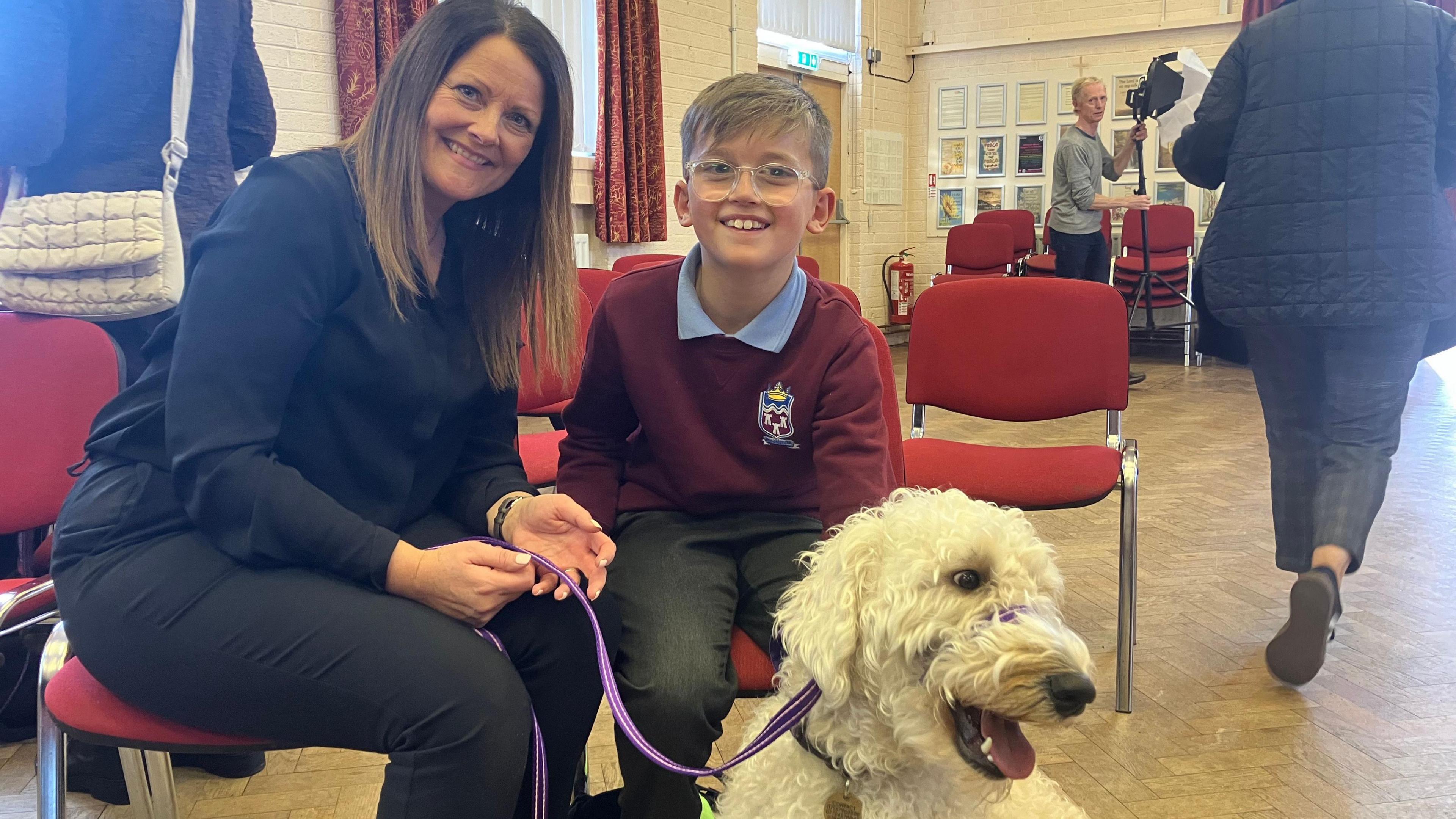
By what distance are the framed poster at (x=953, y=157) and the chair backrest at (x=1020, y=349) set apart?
8.04 m

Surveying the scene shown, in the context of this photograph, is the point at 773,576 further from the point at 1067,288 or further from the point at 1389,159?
the point at 1389,159

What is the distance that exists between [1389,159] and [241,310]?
2.50m

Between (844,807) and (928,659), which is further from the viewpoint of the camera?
(844,807)

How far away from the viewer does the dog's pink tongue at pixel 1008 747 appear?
1053mm

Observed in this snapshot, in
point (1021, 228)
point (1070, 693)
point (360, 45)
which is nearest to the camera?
point (1070, 693)

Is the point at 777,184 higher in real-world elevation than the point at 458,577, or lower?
higher

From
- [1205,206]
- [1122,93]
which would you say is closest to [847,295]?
[1205,206]

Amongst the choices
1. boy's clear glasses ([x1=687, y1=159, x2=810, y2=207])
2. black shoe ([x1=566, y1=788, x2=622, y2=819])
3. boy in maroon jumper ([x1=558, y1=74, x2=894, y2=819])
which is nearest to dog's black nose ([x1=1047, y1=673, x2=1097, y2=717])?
boy in maroon jumper ([x1=558, y1=74, x2=894, y2=819])

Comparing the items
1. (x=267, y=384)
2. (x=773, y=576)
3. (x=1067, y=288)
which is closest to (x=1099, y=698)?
(x=1067, y=288)

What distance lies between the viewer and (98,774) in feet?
6.37

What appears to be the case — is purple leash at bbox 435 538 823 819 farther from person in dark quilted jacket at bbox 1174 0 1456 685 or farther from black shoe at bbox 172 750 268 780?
person in dark quilted jacket at bbox 1174 0 1456 685

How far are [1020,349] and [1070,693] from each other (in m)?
1.78

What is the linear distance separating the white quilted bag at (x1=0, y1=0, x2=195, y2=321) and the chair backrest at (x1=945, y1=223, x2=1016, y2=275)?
723cm

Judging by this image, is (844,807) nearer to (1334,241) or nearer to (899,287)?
(1334,241)
